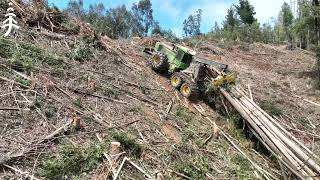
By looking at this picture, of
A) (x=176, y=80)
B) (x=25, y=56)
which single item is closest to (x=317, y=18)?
(x=176, y=80)

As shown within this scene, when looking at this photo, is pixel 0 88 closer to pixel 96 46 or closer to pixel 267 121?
pixel 96 46

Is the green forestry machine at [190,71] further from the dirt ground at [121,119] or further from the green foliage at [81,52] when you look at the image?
the green foliage at [81,52]

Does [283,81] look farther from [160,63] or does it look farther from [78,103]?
[78,103]

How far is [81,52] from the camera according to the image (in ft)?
40.1

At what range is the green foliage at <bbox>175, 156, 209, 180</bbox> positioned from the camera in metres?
8.02

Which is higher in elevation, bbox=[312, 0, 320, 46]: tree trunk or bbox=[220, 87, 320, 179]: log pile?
bbox=[312, 0, 320, 46]: tree trunk

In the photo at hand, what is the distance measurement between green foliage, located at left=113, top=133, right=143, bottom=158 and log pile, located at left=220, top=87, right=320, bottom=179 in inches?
122

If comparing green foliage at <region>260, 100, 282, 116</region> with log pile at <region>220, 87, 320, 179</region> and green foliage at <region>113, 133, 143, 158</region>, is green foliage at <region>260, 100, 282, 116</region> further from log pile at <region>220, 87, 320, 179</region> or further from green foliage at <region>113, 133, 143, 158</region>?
green foliage at <region>113, 133, 143, 158</region>

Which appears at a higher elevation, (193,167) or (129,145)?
(129,145)

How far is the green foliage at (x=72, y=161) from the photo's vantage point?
695cm

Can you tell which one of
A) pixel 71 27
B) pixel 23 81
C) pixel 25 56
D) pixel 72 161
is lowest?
pixel 72 161

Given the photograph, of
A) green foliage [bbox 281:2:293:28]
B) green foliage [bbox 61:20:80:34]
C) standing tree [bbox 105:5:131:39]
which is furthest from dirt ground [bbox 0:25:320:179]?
green foliage [bbox 281:2:293:28]

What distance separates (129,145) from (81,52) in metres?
4.89

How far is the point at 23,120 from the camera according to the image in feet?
26.6
